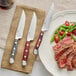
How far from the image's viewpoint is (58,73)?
3.83 ft

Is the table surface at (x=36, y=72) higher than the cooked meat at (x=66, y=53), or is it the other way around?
the cooked meat at (x=66, y=53)

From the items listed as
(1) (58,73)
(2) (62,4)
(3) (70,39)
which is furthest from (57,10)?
(1) (58,73)

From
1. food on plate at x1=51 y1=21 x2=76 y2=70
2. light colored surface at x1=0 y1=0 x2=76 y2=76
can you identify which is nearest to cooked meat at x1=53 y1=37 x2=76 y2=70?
food on plate at x1=51 y1=21 x2=76 y2=70

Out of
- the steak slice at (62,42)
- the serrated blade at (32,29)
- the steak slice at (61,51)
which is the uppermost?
the serrated blade at (32,29)

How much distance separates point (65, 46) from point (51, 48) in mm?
67

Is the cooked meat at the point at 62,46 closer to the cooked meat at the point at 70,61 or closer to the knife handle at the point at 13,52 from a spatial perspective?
the cooked meat at the point at 70,61

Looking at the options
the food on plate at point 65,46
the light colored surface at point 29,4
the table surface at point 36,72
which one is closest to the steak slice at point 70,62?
the food on plate at point 65,46

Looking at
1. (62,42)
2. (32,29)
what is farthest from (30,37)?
(62,42)

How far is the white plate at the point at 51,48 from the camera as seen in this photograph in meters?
1.17

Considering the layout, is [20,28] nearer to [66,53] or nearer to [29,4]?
[29,4]

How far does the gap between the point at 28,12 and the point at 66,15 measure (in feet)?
0.60

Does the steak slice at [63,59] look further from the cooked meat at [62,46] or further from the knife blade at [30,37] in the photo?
the knife blade at [30,37]

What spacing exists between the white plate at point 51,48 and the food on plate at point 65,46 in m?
0.02

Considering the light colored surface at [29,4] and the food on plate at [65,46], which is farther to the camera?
the light colored surface at [29,4]
